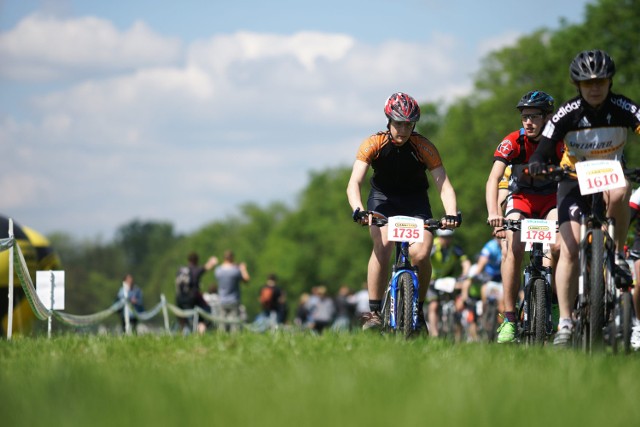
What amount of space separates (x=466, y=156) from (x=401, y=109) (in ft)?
161

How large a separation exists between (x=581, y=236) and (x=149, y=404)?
445 centimetres

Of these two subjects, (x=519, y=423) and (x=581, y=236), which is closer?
(x=519, y=423)

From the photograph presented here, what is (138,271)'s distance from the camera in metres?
190

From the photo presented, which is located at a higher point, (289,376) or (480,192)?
(480,192)

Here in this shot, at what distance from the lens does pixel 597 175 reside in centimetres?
837

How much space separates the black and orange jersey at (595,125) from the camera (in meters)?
8.66

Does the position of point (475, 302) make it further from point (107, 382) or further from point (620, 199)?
point (107, 382)

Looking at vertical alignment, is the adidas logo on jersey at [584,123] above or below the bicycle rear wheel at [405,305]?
above

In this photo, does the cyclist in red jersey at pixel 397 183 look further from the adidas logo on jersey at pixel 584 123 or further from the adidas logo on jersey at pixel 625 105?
the adidas logo on jersey at pixel 625 105

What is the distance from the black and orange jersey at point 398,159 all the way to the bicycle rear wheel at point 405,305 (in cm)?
112

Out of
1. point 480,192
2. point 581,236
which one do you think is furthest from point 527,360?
point 480,192

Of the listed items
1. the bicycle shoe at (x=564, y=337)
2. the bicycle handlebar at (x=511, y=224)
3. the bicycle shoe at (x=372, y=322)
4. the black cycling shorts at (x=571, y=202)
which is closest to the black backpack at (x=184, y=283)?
the bicycle shoe at (x=372, y=322)

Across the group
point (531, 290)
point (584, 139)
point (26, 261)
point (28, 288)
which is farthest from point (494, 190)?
point (26, 261)

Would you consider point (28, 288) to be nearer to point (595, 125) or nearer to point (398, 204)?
point (398, 204)
